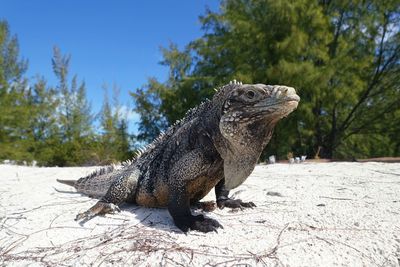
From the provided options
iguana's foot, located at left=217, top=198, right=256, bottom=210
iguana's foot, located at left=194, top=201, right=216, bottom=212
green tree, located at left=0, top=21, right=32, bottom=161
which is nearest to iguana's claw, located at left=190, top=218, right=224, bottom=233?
iguana's foot, located at left=194, top=201, right=216, bottom=212

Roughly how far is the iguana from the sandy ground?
0.20 meters

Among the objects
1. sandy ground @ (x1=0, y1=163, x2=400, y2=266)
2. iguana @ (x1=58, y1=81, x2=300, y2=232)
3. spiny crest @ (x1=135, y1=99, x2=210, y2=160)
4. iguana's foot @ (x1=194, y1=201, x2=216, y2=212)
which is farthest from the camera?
iguana's foot @ (x1=194, y1=201, x2=216, y2=212)

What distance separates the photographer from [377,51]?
66.4ft

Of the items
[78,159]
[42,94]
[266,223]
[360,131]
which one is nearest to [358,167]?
[266,223]

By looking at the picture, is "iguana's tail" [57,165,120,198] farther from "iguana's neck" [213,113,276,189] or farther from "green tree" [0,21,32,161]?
"green tree" [0,21,32,161]

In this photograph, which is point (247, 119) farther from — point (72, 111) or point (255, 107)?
point (72, 111)

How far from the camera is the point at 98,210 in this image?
398cm

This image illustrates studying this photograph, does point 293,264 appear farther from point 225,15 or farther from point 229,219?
point 225,15

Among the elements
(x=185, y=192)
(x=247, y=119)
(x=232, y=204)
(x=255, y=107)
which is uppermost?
(x=255, y=107)

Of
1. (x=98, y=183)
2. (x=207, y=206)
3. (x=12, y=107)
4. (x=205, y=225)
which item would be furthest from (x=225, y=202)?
(x=12, y=107)

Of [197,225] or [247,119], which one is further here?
[197,225]

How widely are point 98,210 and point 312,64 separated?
641 inches

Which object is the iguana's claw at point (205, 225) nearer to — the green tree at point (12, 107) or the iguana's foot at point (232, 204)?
the iguana's foot at point (232, 204)

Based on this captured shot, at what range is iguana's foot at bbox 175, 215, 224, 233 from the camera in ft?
11.4
